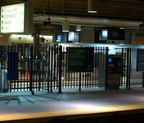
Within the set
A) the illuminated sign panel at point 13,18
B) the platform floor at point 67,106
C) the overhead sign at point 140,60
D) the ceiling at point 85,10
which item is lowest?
the platform floor at point 67,106

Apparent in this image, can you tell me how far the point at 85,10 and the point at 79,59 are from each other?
2.99 meters

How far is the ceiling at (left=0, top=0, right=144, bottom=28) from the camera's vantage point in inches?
579

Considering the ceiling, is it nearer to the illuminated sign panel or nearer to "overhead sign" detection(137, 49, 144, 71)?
"overhead sign" detection(137, 49, 144, 71)

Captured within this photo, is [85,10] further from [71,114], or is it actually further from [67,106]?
[71,114]

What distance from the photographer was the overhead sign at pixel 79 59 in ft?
45.7

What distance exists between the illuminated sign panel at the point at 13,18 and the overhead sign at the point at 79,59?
4072mm

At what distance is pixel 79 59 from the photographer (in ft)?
46.3

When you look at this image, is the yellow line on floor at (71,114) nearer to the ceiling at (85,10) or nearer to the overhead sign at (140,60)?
the overhead sign at (140,60)

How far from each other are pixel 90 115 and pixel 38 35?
13729mm

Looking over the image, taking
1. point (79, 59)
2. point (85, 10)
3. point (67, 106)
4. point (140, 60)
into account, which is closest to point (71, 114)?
point (67, 106)

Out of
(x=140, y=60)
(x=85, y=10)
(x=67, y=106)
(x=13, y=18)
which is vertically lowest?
(x=67, y=106)

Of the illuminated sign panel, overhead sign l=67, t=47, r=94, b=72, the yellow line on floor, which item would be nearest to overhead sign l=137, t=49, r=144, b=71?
overhead sign l=67, t=47, r=94, b=72

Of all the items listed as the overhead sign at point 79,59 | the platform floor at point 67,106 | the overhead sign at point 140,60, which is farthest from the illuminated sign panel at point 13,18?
the overhead sign at point 140,60

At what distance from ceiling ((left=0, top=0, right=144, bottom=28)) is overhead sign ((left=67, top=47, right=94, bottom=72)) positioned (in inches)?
86.8
